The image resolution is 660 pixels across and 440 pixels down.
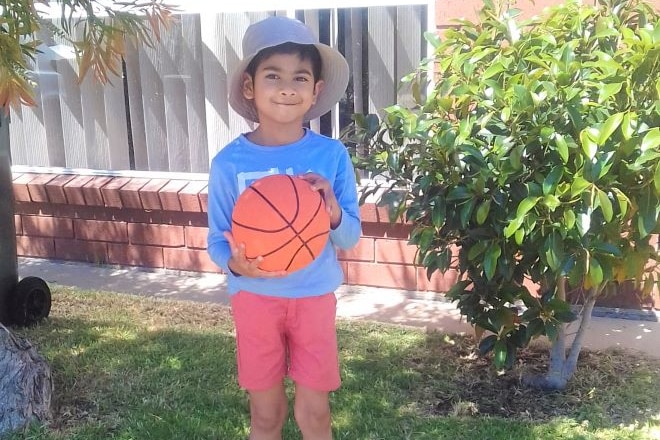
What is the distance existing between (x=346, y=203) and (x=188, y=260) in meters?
3.51

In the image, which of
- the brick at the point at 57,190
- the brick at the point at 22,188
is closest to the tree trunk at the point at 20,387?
the brick at the point at 57,190

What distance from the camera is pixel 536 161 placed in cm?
315

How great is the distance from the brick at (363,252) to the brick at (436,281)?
36 centimetres

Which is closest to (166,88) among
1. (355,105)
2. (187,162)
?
(187,162)

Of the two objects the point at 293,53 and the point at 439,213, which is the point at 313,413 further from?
the point at 293,53

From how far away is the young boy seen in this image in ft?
8.50

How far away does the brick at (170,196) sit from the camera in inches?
228

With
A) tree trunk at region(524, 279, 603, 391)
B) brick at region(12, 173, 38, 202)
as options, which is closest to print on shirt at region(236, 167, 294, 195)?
tree trunk at region(524, 279, 603, 391)

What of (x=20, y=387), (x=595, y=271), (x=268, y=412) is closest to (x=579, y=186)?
(x=595, y=271)

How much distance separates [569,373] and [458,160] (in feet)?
4.10

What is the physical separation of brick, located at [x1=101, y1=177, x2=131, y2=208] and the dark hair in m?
3.56

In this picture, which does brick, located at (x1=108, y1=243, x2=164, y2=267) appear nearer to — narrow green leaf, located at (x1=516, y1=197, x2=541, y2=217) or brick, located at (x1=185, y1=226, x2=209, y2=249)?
brick, located at (x1=185, y1=226, x2=209, y2=249)

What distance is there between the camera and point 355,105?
5.43m

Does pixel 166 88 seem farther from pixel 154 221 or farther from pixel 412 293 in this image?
pixel 412 293
